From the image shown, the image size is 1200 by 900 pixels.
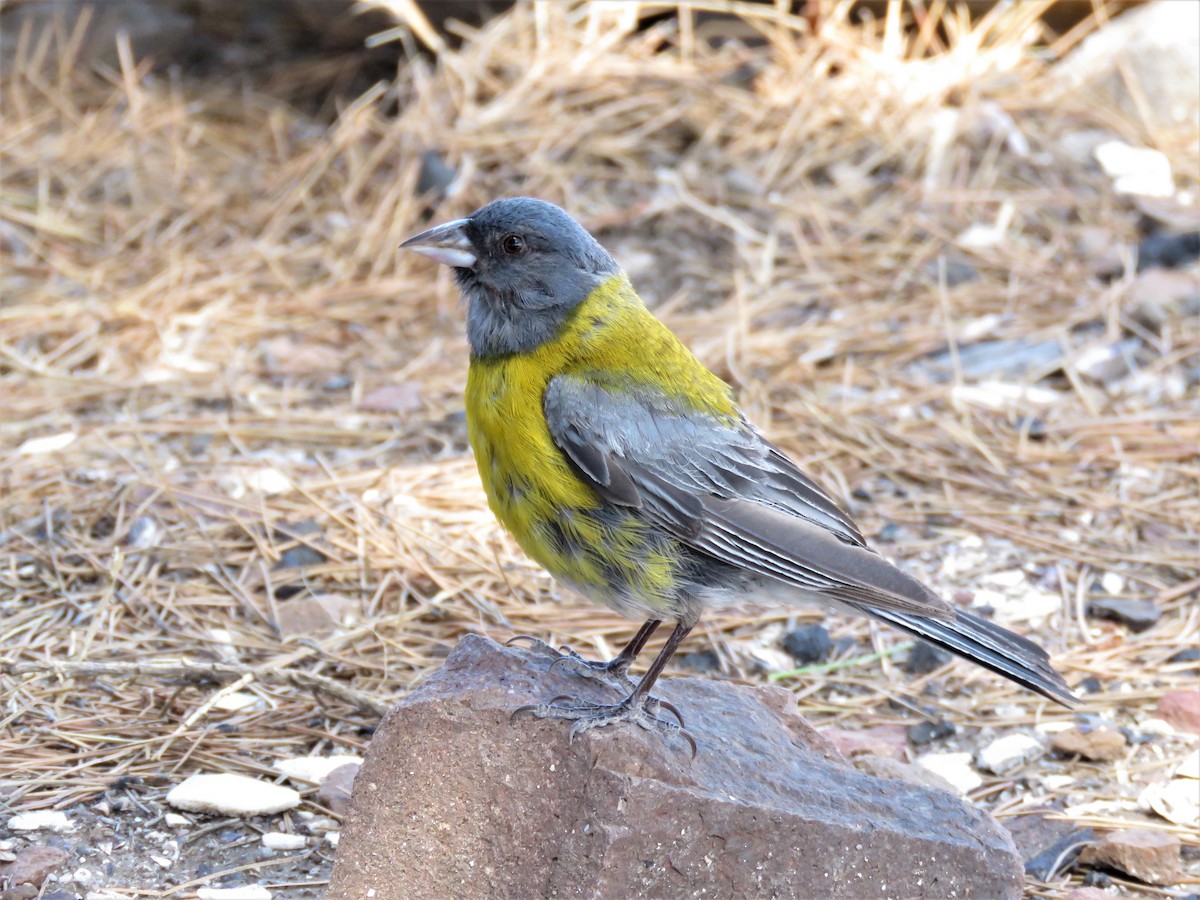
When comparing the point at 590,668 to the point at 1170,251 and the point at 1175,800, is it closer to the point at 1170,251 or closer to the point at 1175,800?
the point at 1175,800

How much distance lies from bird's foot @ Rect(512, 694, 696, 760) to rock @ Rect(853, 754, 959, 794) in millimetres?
509

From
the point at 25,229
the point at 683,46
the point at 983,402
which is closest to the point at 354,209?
the point at 25,229

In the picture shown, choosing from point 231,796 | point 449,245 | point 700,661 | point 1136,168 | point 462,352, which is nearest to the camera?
point 231,796

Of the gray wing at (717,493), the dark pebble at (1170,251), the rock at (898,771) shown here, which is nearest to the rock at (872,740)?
the rock at (898,771)

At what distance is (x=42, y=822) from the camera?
3.14 metres

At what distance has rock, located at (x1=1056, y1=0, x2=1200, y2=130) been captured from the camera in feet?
24.8

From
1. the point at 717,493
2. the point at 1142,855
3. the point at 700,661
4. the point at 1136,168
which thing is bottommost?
the point at 700,661

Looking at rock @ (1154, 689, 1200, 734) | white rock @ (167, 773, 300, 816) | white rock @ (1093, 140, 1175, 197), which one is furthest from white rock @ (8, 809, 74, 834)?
white rock @ (1093, 140, 1175, 197)

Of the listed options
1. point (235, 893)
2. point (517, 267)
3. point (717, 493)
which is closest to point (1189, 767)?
point (717, 493)

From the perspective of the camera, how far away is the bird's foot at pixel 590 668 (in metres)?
3.37

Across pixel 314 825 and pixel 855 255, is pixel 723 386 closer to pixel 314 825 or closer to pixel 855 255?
pixel 314 825

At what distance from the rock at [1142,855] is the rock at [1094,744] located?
0.46m

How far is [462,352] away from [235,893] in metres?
3.49

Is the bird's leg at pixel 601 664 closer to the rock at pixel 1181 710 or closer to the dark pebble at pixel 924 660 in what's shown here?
the dark pebble at pixel 924 660
